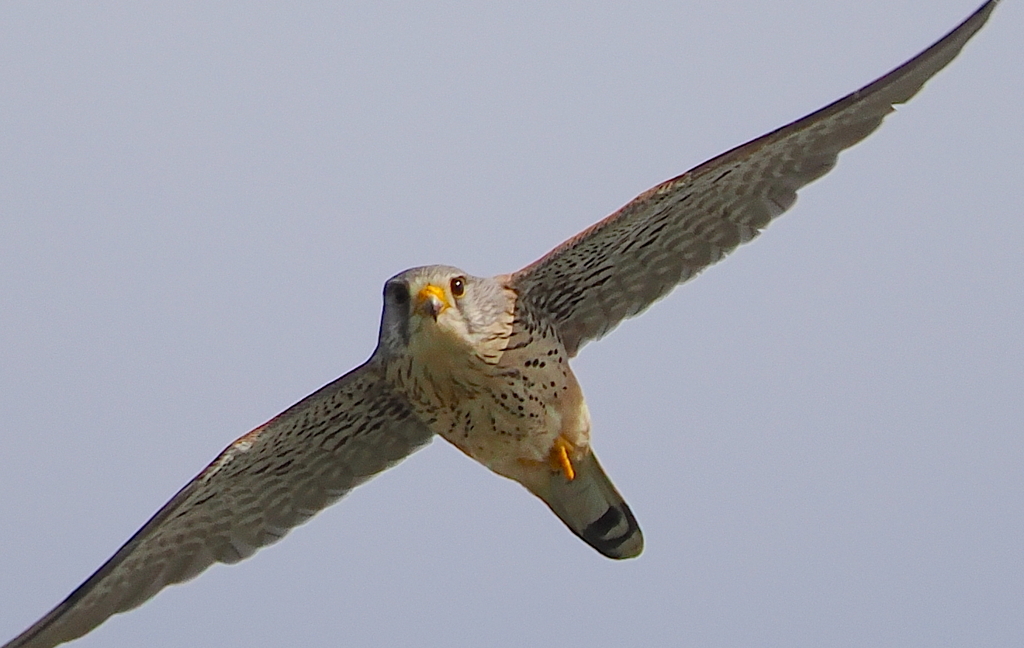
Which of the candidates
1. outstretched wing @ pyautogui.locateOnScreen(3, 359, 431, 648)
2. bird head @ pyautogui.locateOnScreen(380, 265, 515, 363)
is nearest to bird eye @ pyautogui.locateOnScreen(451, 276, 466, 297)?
bird head @ pyautogui.locateOnScreen(380, 265, 515, 363)

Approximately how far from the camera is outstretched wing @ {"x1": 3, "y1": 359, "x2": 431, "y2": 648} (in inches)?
275

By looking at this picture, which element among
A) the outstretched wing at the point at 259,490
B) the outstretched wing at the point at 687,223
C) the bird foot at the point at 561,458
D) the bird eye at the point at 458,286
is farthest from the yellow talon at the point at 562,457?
the bird eye at the point at 458,286

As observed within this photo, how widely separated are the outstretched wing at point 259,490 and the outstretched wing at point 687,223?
854mm

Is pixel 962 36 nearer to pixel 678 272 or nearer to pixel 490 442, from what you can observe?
pixel 678 272

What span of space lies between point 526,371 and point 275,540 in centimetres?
154

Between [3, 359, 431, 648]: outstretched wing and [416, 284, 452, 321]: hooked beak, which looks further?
[3, 359, 431, 648]: outstretched wing

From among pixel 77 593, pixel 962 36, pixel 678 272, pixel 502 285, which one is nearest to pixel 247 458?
pixel 77 593

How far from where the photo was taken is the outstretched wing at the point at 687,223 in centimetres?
659

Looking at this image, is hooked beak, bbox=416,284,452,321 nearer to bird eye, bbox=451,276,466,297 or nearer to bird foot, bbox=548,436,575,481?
bird eye, bbox=451,276,466,297

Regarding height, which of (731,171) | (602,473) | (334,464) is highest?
(731,171)

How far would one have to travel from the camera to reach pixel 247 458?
712cm

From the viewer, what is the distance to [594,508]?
7078 mm

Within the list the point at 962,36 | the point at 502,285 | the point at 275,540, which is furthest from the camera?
the point at 275,540

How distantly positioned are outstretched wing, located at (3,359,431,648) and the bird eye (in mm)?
682
